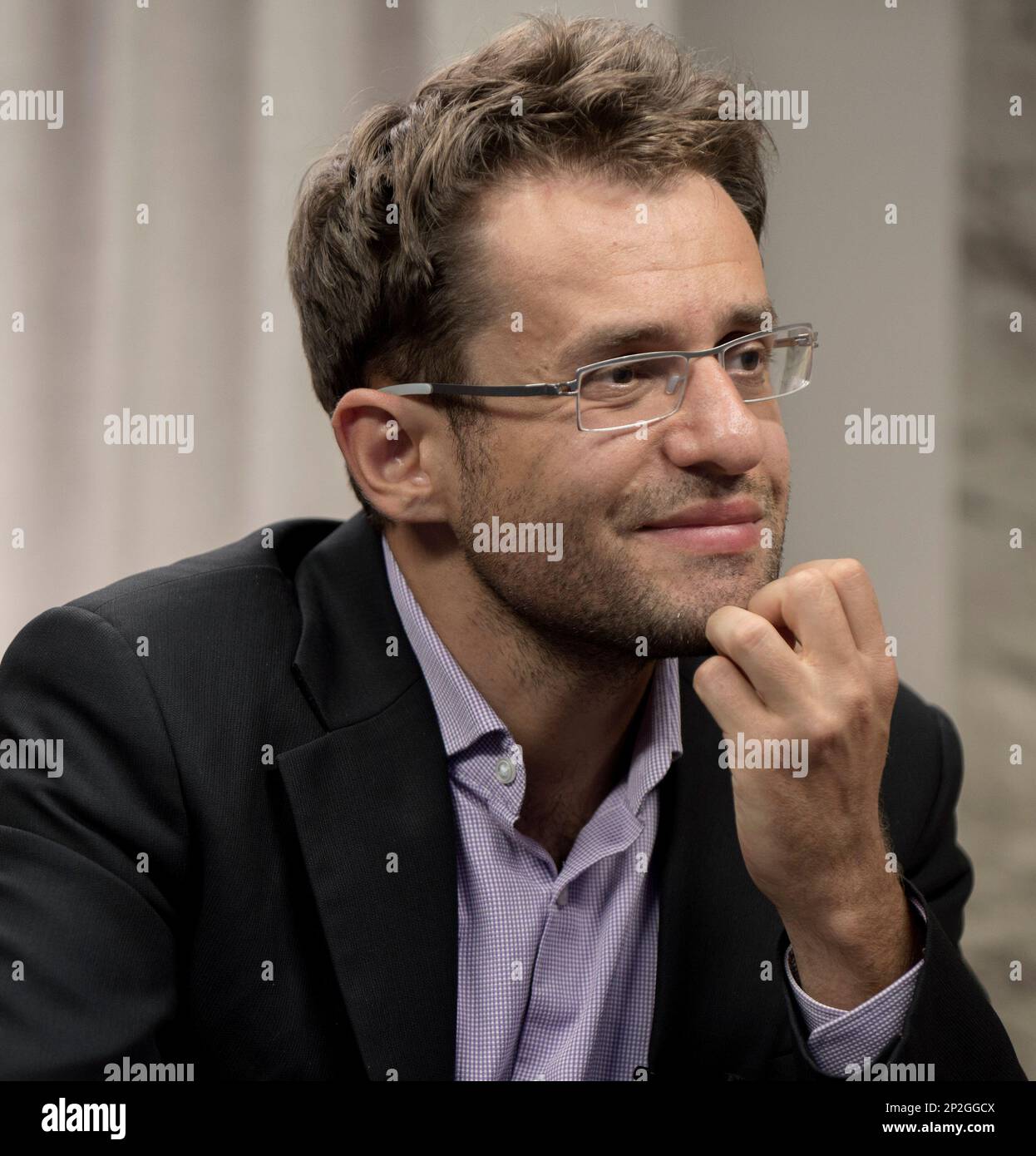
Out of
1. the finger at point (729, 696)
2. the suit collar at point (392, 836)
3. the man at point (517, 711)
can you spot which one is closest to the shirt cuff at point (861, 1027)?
the man at point (517, 711)

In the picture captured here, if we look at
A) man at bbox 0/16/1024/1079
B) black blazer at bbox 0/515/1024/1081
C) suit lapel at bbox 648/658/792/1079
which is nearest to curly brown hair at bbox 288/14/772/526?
man at bbox 0/16/1024/1079

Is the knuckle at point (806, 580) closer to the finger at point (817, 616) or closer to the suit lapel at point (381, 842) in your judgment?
the finger at point (817, 616)

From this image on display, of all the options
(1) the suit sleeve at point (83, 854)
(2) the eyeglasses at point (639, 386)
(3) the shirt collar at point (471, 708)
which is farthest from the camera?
(3) the shirt collar at point (471, 708)

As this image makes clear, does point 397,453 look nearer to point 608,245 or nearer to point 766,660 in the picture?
point 608,245

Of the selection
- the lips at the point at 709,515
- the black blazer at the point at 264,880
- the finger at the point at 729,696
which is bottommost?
the black blazer at the point at 264,880

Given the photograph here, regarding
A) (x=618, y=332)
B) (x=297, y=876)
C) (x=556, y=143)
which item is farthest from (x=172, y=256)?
(x=297, y=876)

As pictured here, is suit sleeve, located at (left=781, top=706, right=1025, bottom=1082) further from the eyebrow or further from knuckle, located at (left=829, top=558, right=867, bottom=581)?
the eyebrow

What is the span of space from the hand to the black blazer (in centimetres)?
8

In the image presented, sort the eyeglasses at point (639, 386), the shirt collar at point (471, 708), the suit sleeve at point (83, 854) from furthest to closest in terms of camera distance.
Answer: the shirt collar at point (471, 708), the eyeglasses at point (639, 386), the suit sleeve at point (83, 854)

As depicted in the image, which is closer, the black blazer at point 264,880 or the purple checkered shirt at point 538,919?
the black blazer at point 264,880

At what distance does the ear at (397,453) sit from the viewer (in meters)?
1.59

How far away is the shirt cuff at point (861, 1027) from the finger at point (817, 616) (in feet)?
1.20

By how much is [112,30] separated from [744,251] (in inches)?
53.7

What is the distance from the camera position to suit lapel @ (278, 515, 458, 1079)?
1.34m
